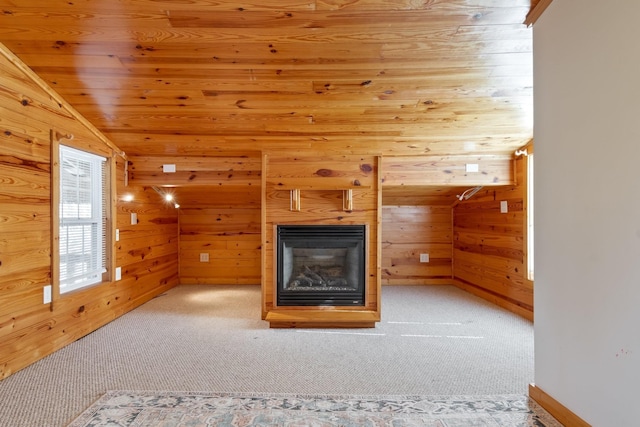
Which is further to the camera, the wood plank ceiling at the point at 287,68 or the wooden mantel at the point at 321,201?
the wooden mantel at the point at 321,201

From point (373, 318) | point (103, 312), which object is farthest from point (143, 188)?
point (373, 318)

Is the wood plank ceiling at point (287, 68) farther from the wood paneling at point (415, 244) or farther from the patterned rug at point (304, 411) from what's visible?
the patterned rug at point (304, 411)

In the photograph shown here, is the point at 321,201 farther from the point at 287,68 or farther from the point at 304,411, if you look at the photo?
the point at 304,411

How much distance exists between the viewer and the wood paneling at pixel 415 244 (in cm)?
471

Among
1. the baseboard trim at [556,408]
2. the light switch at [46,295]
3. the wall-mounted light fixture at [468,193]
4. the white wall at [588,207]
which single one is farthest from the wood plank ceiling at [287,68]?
the baseboard trim at [556,408]

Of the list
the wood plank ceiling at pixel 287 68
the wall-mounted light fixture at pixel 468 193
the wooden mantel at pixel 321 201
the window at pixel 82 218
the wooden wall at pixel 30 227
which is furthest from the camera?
the wall-mounted light fixture at pixel 468 193

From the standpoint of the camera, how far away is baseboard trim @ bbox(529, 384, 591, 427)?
152 cm

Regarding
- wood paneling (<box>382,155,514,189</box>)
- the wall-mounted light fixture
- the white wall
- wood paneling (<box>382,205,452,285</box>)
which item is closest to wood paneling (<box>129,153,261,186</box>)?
wood paneling (<box>382,155,514,189</box>)

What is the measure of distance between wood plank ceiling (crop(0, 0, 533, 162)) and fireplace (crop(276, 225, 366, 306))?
848mm

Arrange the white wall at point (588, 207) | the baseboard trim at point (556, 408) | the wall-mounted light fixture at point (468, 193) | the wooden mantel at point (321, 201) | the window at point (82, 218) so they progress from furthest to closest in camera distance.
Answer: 1. the wall-mounted light fixture at point (468, 193)
2. the wooden mantel at point (321, 201)
3. the window at point (82, 218)
4. the baseboard trim at point (556, 408)
5. the white wall at point (588, 207)

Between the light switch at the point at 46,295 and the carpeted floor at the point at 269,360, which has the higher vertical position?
the light switch at the point at 46,295

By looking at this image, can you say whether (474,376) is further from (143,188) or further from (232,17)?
(143,188)

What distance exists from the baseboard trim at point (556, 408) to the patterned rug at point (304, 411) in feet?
0.11

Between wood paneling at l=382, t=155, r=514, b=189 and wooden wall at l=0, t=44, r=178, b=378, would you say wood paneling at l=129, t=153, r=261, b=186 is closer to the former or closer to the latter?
wooden wall at l=0, t=44, r=178, b=378
